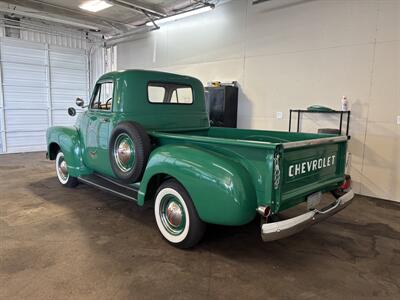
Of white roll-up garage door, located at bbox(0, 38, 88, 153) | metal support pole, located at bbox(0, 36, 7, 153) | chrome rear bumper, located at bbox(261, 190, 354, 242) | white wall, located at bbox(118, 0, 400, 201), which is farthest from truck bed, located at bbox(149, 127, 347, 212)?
white roll-up garage door, located at bbox(0, 38, 88, 153)

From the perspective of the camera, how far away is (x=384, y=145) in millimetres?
4590

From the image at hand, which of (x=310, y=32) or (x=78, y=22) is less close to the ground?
(x=78, y=22)

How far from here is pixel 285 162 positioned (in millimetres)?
2357

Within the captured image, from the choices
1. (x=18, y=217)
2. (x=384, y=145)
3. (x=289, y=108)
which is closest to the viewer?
(x=18, y=217)

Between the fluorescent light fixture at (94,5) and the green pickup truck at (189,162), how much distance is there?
11.7 feet

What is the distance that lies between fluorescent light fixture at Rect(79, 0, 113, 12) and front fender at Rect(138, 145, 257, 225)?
17.8 ft

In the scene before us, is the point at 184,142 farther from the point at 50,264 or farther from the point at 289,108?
the point at 289,108

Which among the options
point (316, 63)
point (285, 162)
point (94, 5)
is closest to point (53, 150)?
point (94, 5)

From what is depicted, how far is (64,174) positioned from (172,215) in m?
2.85

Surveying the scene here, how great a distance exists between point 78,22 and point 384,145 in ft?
25.9

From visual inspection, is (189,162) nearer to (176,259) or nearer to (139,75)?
(176,259)

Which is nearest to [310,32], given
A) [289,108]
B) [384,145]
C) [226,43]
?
[289,108]

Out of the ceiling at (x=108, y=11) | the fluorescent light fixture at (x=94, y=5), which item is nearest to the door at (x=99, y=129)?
the ceiling at (x=108, y=11)

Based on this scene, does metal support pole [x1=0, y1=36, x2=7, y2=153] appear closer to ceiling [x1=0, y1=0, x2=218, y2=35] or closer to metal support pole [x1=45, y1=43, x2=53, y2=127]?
metal support pole [x1=45, y1=43, x2=53, y2=127]
